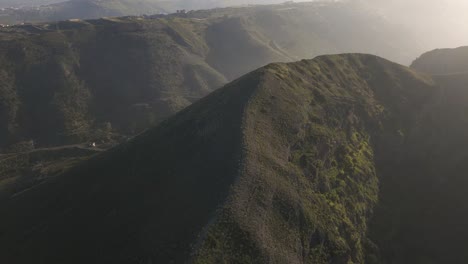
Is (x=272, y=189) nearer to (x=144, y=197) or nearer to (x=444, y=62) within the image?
(x=144, y=197)

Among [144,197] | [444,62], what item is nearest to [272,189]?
[144,197]

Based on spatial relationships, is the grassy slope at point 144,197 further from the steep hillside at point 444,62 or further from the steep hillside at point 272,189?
the steep hillside at point 444,62

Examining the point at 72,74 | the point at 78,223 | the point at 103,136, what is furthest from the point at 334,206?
the point at 72,74

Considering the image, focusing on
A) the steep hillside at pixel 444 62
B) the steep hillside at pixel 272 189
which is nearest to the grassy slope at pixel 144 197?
the steep hillside at pixel 272 189

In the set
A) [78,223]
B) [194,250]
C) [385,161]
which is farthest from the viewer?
[385,161]

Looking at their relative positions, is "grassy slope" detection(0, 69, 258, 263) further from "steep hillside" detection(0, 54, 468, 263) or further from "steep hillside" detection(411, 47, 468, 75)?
"steep hillside" detection(411, 47, 468, 75)

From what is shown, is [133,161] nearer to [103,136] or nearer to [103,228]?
[103,228]
